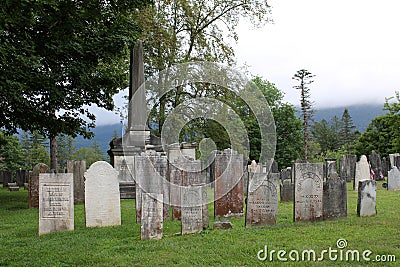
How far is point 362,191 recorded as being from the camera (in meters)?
9.84

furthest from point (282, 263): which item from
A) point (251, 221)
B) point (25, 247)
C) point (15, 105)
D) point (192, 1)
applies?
point (192, 1)

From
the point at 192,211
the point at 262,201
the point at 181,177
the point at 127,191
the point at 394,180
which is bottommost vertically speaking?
the point at 127,191

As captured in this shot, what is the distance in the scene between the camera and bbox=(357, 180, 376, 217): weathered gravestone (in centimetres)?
984

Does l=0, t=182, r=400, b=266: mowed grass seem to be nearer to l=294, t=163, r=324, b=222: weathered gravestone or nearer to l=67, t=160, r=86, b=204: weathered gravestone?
l=294, t=163, r=324, b=222: weathered gravestone

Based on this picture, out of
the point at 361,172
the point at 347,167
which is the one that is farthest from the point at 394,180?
the point at 347,167

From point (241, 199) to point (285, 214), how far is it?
111 centimetres

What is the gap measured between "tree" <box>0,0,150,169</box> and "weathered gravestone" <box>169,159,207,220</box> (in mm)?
5562

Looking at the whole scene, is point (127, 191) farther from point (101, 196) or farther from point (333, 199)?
point (333, 199)

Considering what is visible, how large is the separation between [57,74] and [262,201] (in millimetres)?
9728

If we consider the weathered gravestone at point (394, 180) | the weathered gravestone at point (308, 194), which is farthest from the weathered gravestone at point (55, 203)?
the weathered gravestone at point (394, 180)

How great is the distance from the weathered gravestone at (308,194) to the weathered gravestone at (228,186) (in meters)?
1.70

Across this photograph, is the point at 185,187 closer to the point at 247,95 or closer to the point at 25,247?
the point at 25,247

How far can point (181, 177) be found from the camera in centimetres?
955

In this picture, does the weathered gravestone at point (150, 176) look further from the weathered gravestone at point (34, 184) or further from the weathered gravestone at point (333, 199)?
the weathered gravestone at point (34, 184)
